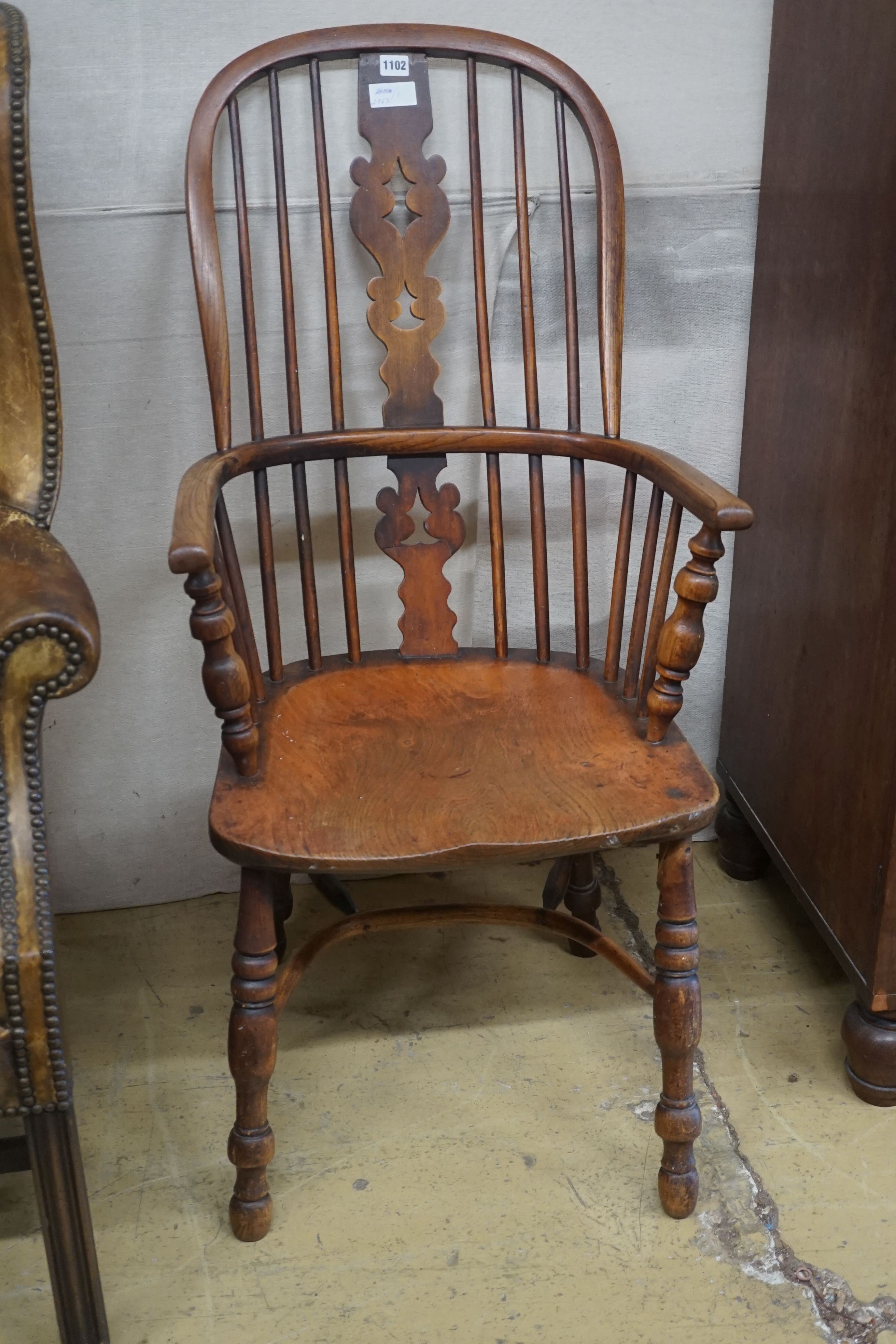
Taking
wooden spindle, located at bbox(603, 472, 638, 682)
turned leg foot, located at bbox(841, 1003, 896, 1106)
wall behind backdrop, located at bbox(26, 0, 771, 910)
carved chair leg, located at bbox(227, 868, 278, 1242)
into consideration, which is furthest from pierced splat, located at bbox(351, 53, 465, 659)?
turned leg foot, located at bbox(841, 1003, 896, 1106)

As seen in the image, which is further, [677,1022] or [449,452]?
[449,452]

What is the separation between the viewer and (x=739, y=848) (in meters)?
1.94

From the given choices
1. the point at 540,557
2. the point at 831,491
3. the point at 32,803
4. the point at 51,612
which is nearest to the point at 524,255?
the point at 540,557

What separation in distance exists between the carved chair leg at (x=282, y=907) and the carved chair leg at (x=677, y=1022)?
1.97ft

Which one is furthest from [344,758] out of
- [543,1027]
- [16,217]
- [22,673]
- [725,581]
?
[725,581]

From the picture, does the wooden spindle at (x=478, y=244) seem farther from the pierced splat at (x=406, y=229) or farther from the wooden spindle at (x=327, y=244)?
the wooden spindle at (x=327, y=244)

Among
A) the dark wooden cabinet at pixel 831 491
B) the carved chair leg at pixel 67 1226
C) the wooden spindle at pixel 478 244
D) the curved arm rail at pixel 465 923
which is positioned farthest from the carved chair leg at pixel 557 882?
the carved chair leg at pixel 67 1226

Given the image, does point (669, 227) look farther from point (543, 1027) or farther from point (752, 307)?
point (543, 1027)

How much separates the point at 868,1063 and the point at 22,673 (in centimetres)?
111

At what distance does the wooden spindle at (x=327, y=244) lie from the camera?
1467mm

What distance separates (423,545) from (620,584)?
261 mm

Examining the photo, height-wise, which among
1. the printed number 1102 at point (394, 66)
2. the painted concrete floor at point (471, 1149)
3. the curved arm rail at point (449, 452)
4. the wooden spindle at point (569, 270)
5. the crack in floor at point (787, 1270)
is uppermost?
the printed number 1102 at point (394, 66)

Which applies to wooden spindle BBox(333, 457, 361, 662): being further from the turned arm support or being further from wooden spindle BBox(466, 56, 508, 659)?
the turned arm support

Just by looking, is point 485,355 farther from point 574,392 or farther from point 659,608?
point 659,608
